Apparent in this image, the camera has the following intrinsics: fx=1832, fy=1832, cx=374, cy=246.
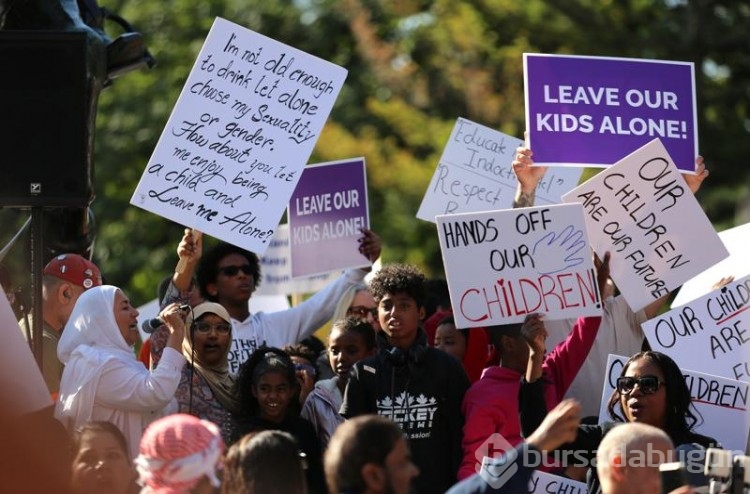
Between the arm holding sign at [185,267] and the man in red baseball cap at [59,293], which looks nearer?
the man in red baseball cap at [59,293]

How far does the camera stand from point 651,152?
8648mm

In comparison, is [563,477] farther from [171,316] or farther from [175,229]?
[175,229]

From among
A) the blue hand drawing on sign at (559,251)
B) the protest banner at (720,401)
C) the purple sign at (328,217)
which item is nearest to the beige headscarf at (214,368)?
the blue hand drawing on sign at (559,251)

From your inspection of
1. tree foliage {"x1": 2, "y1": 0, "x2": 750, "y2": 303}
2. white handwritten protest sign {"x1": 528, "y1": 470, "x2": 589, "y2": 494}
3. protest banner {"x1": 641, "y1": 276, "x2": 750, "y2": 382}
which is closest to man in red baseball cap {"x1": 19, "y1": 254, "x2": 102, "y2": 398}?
white handwritten protest sign {"x1": 528, "y1": 470, "x2": 589, "y2": 494}

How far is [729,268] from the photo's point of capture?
9.37 meters

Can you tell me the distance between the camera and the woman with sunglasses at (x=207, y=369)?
8.18m

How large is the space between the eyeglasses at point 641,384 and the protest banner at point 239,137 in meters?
1.99

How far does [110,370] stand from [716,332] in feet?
9.38

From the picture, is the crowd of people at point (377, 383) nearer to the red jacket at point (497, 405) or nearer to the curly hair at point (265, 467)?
the red jacket at point (497, 405)

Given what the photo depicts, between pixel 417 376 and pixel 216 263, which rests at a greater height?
pixel 216 263

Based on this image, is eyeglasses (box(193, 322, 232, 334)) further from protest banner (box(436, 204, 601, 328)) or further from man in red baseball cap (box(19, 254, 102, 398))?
protest banner (box(436, 204, 601, 328))

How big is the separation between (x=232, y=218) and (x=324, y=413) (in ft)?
3.81

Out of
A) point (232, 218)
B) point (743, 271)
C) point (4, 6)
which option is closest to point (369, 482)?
point (232, 218)

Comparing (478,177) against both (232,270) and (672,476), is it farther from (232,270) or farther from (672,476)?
(672,476)
